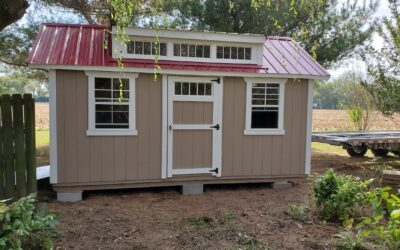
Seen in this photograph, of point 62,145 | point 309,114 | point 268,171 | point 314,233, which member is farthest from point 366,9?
point 62,145

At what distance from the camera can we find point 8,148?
5023 mm

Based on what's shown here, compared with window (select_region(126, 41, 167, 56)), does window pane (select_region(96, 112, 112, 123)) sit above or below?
below

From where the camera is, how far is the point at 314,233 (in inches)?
175

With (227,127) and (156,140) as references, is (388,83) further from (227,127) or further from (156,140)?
(156,140)

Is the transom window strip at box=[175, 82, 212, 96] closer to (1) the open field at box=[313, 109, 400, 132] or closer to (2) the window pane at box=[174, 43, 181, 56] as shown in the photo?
(2) the window pane at box=[174, 43, 181, 56]

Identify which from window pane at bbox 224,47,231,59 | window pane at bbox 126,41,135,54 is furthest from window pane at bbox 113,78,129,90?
window pane at bbox 224,47,231,59

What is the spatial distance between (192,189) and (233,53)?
2.68 m

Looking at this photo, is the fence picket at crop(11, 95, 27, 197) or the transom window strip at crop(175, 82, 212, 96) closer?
the fence picket at crop(11, 95, 27, 197)

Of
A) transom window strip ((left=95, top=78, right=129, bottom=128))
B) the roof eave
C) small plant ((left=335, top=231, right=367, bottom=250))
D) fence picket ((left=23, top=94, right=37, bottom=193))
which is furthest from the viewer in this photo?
transom window strip ((left=95, top=78, right=129, bottom=128))

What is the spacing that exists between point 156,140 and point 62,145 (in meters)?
1.56

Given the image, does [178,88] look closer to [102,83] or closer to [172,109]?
A: [172,109]

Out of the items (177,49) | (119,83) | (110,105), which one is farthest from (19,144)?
(177,49)

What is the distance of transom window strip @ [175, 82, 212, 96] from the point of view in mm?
6348

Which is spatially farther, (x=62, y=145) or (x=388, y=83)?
(x=388, y=83)
